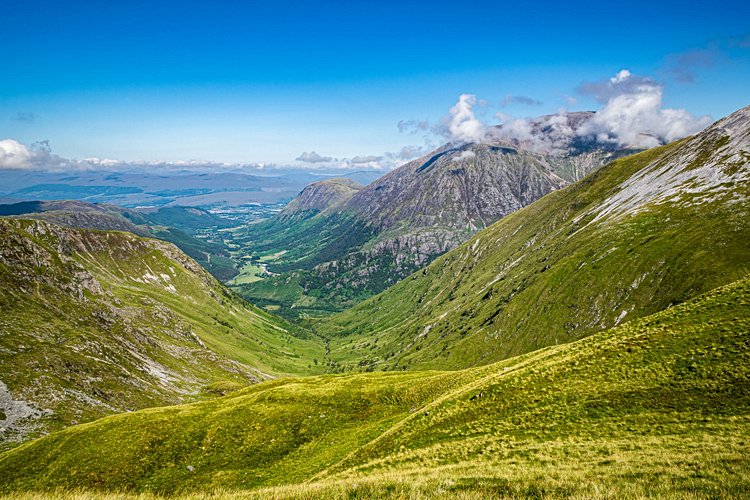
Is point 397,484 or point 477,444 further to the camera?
point 477,444

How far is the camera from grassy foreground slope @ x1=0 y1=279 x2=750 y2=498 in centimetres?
2361

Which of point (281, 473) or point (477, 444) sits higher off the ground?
point (477, 444)

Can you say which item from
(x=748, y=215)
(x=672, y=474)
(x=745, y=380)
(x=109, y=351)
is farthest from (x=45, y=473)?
(x=748, y=215)

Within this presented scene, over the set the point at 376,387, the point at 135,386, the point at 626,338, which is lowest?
the point at 135,386

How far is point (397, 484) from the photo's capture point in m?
20.9

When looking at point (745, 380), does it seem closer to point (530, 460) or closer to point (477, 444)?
point (530, 460)

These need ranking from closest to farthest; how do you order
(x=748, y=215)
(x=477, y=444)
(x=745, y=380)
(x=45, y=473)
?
1. (x=745, y=380)
2. (x=477, y=444)
3. (x=45, y=473)
4. (x=748, y=215)

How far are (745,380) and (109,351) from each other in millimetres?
243624

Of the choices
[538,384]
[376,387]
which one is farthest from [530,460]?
[376,387]

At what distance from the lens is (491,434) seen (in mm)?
38281

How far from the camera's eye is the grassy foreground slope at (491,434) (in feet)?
77.5

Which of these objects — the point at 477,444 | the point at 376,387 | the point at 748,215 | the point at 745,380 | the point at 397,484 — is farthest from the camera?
the point at 748,215

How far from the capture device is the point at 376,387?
74.1 meters

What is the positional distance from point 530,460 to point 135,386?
8124 inches
